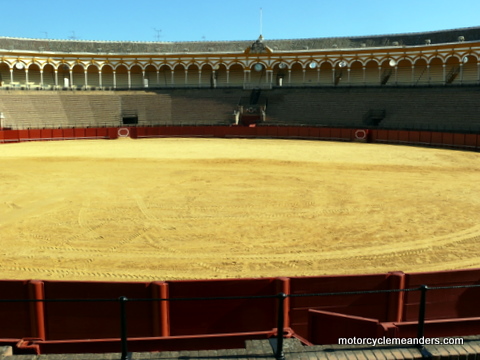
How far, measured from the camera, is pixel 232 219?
40.1 ft

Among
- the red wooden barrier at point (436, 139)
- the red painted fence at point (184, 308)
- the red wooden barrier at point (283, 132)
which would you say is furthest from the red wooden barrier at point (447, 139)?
the red painted fence at point (184, 308)

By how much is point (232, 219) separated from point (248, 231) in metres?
1.21

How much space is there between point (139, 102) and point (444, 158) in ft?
115

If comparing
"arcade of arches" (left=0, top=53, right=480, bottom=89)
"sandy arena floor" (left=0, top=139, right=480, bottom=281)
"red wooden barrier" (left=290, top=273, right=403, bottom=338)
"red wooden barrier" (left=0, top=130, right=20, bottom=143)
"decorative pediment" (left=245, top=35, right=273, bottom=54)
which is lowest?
"sandy arena floor" (left=0, top=139, right=480, bottom=281)

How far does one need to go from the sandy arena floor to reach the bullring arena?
0.22ft

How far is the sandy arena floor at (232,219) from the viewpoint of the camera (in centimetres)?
885

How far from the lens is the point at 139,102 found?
50.2 meters

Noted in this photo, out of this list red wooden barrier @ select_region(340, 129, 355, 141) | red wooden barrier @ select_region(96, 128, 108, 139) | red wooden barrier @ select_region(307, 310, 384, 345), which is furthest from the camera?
red wooden barrier @ select_region(96, 128, 108, 139)

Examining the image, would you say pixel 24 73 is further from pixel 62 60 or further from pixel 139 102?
pixel 139 102

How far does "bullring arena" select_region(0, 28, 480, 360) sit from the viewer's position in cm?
536

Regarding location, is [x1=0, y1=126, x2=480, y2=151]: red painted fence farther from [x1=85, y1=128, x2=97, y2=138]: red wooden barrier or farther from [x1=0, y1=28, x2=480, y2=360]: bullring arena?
[x1=0, y1=28, x2=480, y2=360]: bullring arena

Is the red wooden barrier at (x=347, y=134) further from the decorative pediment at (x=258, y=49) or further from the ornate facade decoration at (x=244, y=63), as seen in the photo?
the decorative pediment at (x=258, y=49)

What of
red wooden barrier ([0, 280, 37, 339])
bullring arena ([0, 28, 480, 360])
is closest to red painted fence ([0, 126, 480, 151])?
bullring arena ([0, 28, 480, 360])

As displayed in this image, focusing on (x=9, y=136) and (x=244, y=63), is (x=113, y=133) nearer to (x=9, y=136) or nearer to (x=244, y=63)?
(x=9, y=136)
